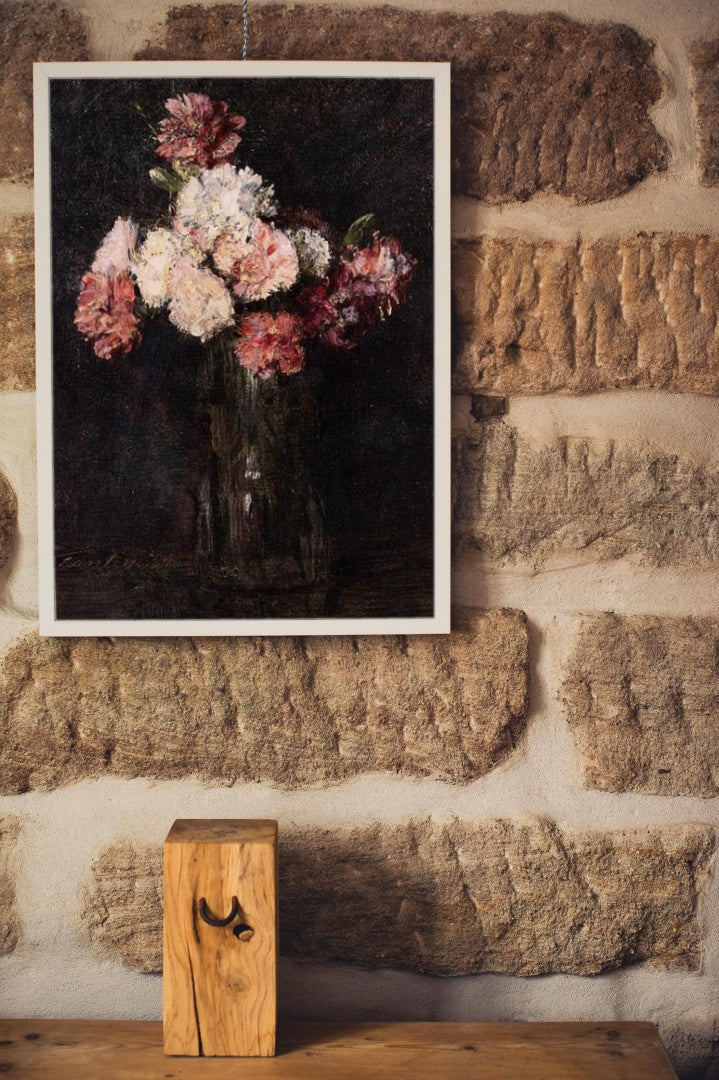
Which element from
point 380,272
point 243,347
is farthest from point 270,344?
point 380,272

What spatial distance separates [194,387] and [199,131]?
306 millimetres

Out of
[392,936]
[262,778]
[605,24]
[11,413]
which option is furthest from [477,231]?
[392,936]

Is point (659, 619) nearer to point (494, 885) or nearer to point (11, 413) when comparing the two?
point (494, 885)

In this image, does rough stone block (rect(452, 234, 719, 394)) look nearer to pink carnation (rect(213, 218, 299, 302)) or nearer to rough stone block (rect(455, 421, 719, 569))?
rough stone block (rect(455, 421, 719, 569))

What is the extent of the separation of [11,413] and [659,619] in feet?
2.81

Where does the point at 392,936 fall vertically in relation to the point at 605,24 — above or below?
below

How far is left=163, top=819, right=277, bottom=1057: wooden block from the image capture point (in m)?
1.04

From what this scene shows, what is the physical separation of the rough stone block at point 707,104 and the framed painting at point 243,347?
32 cm

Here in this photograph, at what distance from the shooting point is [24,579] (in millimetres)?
1215

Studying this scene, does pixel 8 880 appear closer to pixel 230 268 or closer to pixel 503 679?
pixel 503 679

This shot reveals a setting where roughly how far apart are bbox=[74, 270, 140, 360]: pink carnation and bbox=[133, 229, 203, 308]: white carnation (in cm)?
2

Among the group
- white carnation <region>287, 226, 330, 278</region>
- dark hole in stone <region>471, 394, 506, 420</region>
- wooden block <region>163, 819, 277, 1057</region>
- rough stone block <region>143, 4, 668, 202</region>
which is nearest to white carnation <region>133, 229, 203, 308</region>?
white carnation <region>287, 226, 330, 278</region>

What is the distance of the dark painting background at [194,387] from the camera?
1.15 meters

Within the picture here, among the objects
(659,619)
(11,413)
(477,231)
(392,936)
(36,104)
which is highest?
(36,104)
